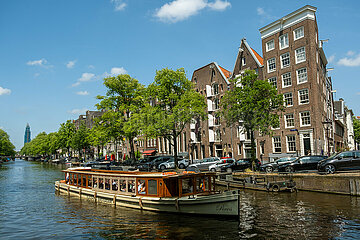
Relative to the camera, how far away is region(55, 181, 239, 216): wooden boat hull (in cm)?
1605

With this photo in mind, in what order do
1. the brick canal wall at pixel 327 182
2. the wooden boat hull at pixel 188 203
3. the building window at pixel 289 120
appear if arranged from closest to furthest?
1. the wooden boat hull at pixel 188 203
2. the brick canal wall at pixel 327 182
3. the building window at pixel 289 120

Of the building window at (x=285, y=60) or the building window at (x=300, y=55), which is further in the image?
the building window at (x=285, y=60)

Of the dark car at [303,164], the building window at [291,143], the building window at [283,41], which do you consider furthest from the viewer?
the building window at [283,41]

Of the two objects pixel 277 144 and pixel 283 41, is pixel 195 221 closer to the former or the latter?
pixel 277 144

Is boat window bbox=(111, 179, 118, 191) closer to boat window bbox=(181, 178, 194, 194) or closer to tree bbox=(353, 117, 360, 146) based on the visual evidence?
boat window bbox=(181, 178, 194, 194)

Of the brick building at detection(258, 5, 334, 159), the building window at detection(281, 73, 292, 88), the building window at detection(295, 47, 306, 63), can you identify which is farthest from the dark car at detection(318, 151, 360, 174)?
the building window at detection(295, 47, 306, 63)

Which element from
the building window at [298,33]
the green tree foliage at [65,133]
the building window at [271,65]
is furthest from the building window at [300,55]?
the green tree foliage at [65,133]

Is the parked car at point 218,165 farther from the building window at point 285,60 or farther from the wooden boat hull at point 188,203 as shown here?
the wooden boat hull at point 188,203

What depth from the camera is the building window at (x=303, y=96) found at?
3744 cm

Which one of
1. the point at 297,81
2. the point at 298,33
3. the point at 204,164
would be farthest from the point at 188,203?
the point at 298,33

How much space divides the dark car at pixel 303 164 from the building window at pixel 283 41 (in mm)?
18878

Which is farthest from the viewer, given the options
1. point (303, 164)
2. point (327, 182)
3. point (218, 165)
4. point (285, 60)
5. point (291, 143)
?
point (285, 60)

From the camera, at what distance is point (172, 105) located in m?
41.2

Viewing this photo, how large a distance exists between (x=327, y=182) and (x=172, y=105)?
23290 mm
